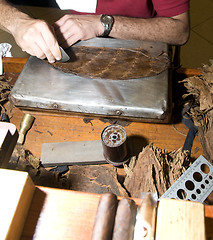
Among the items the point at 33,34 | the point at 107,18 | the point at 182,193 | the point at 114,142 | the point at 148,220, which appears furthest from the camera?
the point at 107,18

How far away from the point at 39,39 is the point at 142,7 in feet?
2.48

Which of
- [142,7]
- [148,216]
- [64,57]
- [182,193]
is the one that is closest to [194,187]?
[182,193]

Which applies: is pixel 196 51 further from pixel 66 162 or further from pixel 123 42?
pixel 66 162

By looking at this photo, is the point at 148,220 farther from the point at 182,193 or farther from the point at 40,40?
the point at 40,40

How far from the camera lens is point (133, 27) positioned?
146cm

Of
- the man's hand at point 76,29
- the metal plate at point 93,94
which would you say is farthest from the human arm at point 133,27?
the metal plate at point 93,94

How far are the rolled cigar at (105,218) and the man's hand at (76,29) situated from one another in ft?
3.75

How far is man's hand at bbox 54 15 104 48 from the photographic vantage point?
1358mm

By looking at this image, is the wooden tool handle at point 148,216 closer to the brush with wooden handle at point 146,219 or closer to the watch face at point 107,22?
the brush with wooden handle at point 146,219

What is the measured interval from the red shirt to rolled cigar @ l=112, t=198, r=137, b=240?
4.56 ft

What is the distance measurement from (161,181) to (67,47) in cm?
93

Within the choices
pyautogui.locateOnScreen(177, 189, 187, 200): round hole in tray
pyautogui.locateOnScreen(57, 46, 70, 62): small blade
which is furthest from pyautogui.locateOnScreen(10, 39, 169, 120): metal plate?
pyautogui.locateOnScreen(177, 189, 187, 200): round hole in tray

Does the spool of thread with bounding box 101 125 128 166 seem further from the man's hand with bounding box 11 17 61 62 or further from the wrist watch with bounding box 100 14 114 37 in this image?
the wrist watch with bounding box 100 14 114 37

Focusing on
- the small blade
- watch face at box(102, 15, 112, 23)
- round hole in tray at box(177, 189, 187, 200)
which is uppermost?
watch face at box(102, 15, 112, 23)
